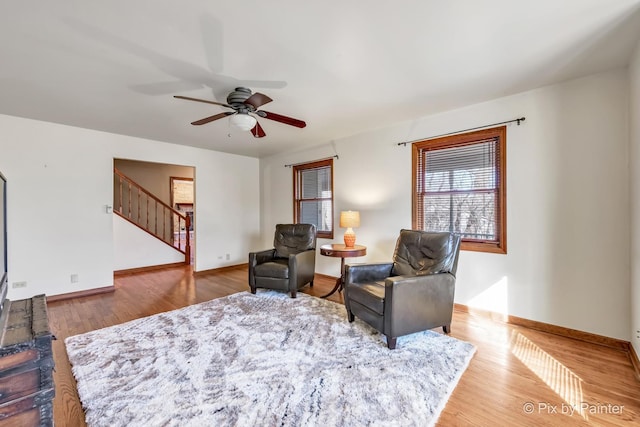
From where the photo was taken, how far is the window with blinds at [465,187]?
3111mm

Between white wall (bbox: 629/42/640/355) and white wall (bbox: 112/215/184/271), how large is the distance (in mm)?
6961

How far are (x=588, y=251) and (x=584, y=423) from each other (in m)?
1.62

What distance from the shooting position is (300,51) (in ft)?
6.98

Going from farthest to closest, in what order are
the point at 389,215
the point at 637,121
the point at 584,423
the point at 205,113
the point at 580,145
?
the point at 389,215 < the point at 205,113 < the point at 580,145 < the point at 637,121 < the point at 584,423

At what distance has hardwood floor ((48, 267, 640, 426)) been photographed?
164 cm

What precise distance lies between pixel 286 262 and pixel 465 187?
2.57m

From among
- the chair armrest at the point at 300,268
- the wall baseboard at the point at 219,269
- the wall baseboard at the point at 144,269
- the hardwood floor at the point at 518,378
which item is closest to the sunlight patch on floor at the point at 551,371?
the hardwood floor at the point at 518,378

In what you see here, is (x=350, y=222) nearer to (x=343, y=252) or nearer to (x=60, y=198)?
(x=343, y=252)

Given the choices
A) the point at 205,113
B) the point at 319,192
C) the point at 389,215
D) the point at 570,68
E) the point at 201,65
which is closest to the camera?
the point at 201,65

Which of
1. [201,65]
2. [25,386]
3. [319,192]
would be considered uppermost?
[201,65]

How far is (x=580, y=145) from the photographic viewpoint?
8.58 ft

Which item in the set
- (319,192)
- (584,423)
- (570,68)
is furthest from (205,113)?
(584,423)

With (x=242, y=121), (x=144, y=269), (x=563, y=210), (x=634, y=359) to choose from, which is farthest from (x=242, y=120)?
(x=144, y=269)

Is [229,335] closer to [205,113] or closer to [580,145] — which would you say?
[205,113]
